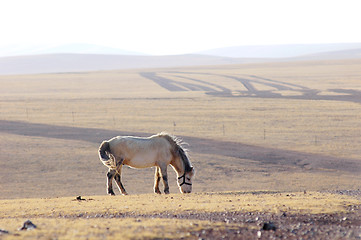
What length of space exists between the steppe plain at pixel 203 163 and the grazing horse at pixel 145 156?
791mm

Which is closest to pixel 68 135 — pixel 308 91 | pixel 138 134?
pixel 138 134

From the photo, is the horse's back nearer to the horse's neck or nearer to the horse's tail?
the horse's tail

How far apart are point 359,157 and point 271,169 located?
5489 millimetres

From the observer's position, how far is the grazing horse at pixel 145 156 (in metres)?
15.5

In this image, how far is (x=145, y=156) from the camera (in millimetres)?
15734

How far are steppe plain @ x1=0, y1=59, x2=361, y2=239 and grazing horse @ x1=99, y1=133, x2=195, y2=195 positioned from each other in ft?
2.59

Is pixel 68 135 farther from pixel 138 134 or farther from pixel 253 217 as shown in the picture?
pixel 253 217

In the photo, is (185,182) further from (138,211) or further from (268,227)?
(268,227)

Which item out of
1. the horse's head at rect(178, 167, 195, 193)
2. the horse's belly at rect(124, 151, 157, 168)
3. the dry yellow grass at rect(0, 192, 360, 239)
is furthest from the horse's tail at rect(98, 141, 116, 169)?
the horse's head at rect(178, 167, 195, 193)

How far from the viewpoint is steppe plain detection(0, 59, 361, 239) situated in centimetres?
1059

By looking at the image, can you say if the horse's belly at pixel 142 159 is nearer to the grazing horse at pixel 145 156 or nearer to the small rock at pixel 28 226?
the grazing horse at pixel 145 156

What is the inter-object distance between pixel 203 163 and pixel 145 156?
36.3 ft

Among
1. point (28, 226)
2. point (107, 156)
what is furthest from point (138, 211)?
point (107, 156)

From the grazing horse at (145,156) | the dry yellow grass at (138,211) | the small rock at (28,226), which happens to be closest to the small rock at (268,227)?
the dry yellow grass at (138,211)
